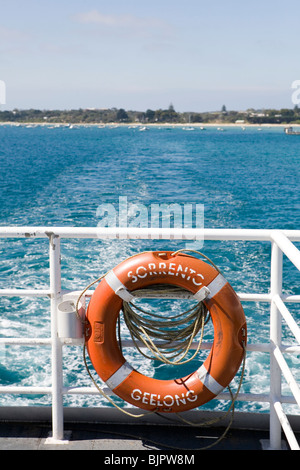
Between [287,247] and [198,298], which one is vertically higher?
[287,247]

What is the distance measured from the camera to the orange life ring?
1.99 m

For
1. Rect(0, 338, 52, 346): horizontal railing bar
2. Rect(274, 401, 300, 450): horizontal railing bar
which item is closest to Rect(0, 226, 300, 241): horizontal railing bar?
Rect(0, 338, 52, 346): horizontal railing bar

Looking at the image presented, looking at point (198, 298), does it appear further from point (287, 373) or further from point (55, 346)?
point (55, 346)

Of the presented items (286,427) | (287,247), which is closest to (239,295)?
(287,247)

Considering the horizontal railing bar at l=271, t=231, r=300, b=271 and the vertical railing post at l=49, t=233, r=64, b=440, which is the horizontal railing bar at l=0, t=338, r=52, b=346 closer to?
the vertical railing post at l=49, t=233, r=64, b=440

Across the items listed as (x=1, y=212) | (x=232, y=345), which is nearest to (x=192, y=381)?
(x=232, y=345)

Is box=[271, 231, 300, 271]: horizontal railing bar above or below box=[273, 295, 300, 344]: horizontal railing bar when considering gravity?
above

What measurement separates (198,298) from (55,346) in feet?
2.03

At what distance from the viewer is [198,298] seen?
6.52 ft

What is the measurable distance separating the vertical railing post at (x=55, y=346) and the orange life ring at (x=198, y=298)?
13 centimetres

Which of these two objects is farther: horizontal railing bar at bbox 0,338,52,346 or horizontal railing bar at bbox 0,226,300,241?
horizontal railing bar at bbox 0,338,52,346

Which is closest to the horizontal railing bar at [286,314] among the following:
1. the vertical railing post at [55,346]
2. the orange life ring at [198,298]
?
the orange life ring at [198,298]

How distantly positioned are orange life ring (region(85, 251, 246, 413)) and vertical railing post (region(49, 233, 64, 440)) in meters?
0.13
